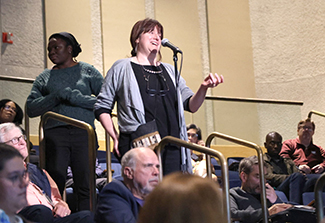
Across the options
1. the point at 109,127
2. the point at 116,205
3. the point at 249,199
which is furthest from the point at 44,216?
the point at 249,199

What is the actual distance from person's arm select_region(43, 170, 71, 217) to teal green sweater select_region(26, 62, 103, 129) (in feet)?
1.39

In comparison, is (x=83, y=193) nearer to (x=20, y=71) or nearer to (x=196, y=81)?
(x=20, y=71)

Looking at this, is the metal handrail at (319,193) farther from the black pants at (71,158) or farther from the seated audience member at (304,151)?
the seated audience member at (304,151)

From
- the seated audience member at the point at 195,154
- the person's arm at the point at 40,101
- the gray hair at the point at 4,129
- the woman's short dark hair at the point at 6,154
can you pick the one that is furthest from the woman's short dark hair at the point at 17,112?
the woman's short dark hair at the point at 6,154

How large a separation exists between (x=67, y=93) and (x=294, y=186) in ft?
8.05

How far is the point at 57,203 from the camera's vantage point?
2.95 m

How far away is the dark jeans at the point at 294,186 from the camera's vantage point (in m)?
4.75

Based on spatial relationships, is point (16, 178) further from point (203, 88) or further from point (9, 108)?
point (9, 108)

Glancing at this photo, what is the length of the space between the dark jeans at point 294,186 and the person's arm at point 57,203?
7.99 ft

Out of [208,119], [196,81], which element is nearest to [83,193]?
[208,119]

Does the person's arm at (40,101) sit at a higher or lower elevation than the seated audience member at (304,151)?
higher

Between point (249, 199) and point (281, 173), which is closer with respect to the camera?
point (249, 199)

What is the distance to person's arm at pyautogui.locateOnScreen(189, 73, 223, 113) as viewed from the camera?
2.56 metres

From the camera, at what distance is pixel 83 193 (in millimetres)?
3141
